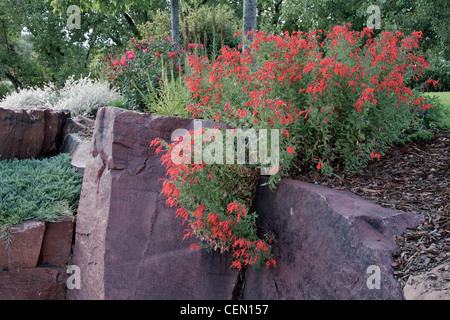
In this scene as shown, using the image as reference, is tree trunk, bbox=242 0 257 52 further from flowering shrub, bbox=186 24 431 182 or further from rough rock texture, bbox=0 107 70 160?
rough rock texture, bbox=0 107 70 160

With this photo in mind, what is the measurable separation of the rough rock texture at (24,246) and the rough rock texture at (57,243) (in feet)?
0.33

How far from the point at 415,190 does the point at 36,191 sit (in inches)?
144

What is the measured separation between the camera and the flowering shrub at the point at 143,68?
6.12 meters

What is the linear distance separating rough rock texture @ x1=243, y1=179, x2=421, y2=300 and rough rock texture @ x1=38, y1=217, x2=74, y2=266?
1910 mm

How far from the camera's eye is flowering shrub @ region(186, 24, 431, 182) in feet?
10.3

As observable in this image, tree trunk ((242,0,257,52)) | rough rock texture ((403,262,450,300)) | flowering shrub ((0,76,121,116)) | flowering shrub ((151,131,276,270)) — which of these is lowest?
rough rock texture ((403,262,450,300))

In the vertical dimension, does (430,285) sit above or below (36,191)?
below

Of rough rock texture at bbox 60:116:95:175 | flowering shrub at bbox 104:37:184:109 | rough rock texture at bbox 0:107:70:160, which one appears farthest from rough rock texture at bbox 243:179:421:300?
rough rock texture at bbox 0:107:70:160

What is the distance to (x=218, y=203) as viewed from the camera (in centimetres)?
Result: 305

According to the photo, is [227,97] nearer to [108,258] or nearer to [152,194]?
[152,194]

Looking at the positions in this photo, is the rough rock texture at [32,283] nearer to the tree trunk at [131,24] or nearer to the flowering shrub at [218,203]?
the flowering shrub at [218,203]

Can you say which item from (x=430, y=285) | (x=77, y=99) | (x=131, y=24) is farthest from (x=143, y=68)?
(x=131, y=24)

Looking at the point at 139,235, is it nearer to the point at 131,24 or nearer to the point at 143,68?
the point at 143,68

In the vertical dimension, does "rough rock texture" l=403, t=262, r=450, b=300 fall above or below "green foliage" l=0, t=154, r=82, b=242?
below
